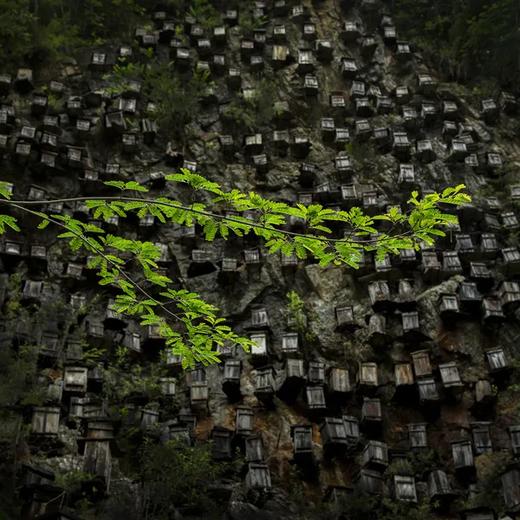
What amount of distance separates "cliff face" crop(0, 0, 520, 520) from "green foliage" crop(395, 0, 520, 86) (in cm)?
66

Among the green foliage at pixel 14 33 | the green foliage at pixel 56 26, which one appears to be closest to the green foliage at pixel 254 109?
the green foliage at pixel 56 26

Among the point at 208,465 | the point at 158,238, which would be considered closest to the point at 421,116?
the point at 158,238

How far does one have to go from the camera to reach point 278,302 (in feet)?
38.7

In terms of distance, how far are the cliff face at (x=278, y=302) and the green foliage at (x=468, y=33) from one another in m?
0.66

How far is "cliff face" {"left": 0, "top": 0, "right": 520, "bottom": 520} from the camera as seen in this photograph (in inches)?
346

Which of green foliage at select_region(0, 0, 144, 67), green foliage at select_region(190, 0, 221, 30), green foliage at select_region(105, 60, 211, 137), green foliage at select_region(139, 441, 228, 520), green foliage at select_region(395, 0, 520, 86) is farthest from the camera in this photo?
green foliage at select_region(190, 0, 221, 30)

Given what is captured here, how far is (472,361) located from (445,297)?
1170 millimetres

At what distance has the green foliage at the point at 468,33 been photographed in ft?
49.8

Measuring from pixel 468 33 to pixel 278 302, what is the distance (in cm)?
899

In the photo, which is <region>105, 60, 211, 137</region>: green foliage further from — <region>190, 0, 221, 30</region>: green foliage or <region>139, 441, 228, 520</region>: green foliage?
<region>139, 441, 228, 520</region>: green foliage

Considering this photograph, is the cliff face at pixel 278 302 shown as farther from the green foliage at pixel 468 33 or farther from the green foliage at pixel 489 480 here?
the green foliage at pixel 468 33

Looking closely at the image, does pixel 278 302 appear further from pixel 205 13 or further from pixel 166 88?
pixel 205 13

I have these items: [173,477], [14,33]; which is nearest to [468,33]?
[14,33]

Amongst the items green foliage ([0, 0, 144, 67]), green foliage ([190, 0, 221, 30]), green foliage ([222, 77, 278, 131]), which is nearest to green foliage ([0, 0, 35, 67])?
green foliage ([0, 0, 144, 67])
